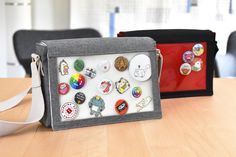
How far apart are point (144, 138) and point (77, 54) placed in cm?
22

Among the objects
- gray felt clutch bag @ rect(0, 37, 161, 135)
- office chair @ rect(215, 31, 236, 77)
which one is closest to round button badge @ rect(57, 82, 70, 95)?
gray felt clutch bag @ rect(0, 37, 161, 135)

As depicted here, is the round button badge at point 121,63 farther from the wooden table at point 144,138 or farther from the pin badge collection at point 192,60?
the pin badge collection at point 192,60

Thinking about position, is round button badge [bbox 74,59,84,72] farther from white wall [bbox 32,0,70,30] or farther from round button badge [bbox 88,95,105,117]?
white wall [bbox 32,0,70,30]

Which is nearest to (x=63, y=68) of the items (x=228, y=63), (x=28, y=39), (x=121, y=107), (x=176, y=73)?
(x=121, y=107)

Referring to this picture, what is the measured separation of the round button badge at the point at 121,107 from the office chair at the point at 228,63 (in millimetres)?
1077

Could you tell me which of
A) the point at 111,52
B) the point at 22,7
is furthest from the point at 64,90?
the point at 22,7

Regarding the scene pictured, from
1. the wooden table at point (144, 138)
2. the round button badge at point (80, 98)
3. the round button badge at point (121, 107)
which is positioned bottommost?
the wooden table at point (144, 138)

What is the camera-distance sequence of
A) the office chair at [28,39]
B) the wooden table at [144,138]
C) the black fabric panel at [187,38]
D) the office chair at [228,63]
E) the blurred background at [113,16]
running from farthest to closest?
1. the blurred background at [113,16]
2. the office chair at [28,39]
3. the office chair at [228,63]
4. the black fabric panel at [187,38]
5. the wooden table at [144,138]

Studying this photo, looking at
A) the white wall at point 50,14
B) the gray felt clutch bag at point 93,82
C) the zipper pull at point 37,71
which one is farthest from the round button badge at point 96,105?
the white wall at point 50,14

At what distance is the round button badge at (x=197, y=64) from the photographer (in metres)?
1.04

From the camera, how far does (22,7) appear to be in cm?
254

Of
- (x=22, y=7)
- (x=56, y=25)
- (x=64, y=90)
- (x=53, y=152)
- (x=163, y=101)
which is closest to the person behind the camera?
(x=53, y=152)

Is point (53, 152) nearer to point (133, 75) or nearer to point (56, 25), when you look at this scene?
point (133, 75)

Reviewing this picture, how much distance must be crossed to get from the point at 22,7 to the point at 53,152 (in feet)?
6.62
